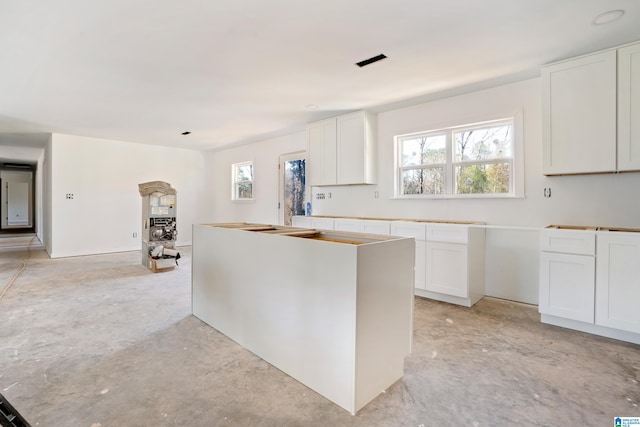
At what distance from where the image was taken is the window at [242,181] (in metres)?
7.34

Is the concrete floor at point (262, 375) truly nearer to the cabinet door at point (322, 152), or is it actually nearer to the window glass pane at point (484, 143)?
the window glass pane at point (484, 143)

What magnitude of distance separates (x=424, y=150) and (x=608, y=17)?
2247 millimetres

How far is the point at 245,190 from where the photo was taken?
749 centimetres

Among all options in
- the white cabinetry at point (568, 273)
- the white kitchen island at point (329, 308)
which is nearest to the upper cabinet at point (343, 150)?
the white kitchen island at point (329, 308)

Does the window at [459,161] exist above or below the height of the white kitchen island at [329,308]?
above

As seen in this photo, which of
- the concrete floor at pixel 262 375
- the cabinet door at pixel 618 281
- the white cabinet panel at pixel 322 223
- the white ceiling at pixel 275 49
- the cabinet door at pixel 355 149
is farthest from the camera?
the white cabinet panel at pixel 322 223

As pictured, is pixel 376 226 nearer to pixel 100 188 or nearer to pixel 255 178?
pixel 255 178

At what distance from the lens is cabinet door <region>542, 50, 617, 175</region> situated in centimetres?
271

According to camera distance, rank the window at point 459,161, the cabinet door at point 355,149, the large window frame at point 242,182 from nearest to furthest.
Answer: the window at point 459,161 < the cabinet door at point 355,149 < the large window frame at point 242,182

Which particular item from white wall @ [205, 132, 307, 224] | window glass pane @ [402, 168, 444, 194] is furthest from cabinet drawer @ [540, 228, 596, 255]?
white wall @ [205, 132, 307, 224]

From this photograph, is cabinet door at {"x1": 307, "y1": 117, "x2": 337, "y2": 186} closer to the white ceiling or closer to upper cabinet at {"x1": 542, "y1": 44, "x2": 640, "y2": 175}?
the white ceiling

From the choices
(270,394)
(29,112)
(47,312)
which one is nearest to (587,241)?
(270,394)

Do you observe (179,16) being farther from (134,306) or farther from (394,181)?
(394,181)

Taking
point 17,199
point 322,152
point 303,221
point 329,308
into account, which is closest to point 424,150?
point 322,152
